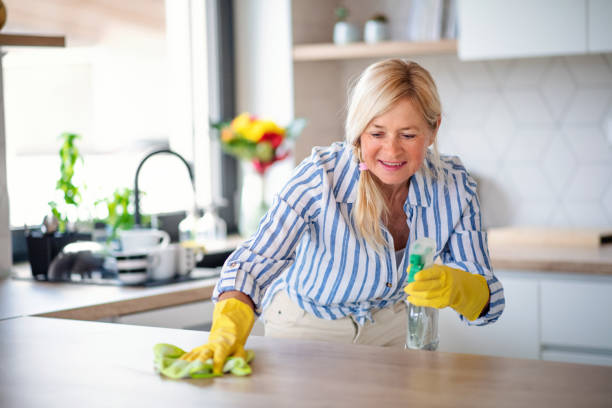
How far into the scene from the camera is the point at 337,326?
73.1 inches

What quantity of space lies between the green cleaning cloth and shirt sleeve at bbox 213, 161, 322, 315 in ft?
0.86

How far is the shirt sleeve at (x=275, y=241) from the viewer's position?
5.28 feet

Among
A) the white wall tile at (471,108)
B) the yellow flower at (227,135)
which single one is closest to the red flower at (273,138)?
the yellow flower at (227,135)

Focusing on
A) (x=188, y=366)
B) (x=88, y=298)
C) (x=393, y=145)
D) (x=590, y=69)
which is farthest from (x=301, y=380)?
(x=590, y=69)

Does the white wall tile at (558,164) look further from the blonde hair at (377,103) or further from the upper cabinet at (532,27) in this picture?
the blonde hair at (377,103)

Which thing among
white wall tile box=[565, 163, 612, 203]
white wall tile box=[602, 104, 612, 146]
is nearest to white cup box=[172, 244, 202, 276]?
white wall tile box=[565, 163, 612, 203]

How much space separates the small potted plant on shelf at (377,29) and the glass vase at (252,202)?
76cm

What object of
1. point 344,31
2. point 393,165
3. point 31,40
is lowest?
point 393,165

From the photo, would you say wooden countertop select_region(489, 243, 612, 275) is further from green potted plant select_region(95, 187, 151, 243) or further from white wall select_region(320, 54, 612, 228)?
green potted plant select_region(95, 187, 151, 243)

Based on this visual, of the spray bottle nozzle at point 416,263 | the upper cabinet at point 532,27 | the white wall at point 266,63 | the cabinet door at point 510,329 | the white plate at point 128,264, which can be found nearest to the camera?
the spray bottle nozzle at point 416,263

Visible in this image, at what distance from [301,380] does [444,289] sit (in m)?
0.42

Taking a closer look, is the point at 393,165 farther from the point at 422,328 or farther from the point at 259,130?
the point at 259,130

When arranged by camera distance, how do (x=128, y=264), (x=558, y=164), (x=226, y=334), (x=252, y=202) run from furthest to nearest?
(x=252, y=202) → (x=558, y=164) → (x=128, y=264) → (x=226, y=334)

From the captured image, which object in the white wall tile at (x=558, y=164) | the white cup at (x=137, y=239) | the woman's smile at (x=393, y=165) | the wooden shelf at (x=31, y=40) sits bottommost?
the white cup at (x=137, y=239)
